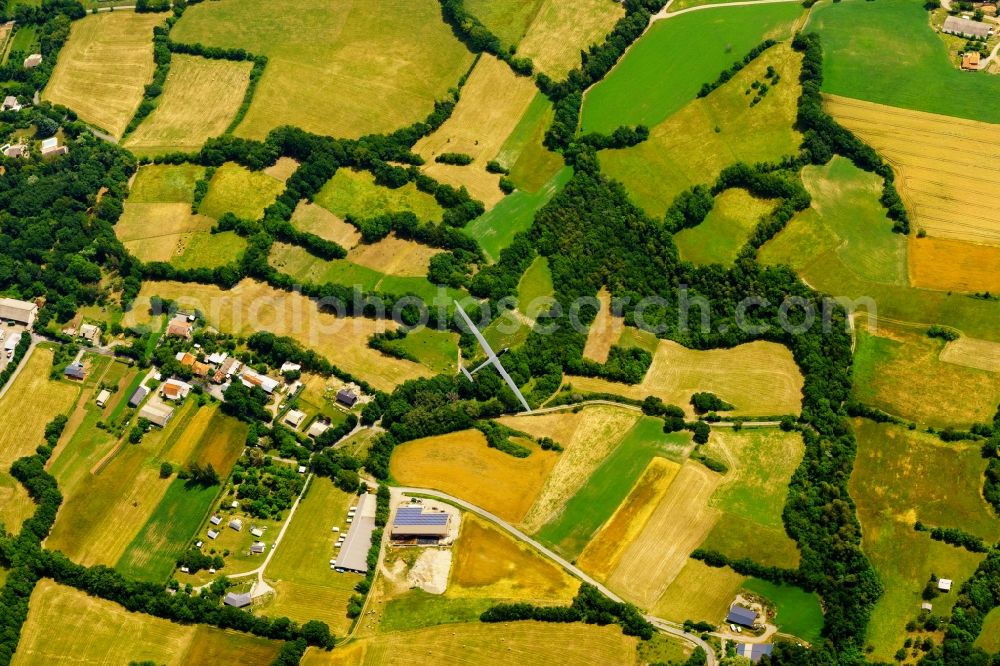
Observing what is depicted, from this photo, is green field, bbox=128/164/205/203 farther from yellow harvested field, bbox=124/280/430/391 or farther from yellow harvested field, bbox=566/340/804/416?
yellow harvested field, bbox=566/340/804/416

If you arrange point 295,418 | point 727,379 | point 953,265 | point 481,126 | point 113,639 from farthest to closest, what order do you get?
point 481,126 < point 953,265 < point 295,418 < point 727,379 < point 113,639

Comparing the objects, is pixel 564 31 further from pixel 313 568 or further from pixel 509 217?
pixel 313 568

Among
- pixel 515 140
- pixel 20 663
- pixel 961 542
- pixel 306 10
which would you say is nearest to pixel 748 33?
pixel 515 140

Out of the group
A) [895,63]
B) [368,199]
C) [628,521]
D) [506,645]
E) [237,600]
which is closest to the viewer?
[506,645]

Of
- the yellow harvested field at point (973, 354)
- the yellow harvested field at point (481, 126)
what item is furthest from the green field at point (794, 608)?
the yellow harvested field at point (481, 126)

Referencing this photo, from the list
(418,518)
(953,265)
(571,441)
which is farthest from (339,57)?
(953,265)

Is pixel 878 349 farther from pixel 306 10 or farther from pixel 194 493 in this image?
pixel 306 10
